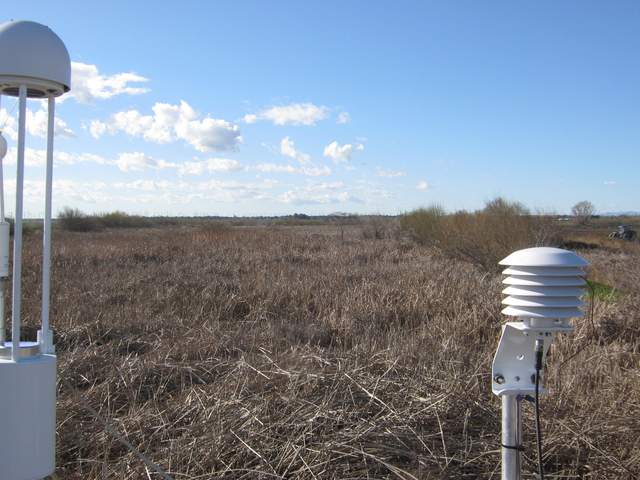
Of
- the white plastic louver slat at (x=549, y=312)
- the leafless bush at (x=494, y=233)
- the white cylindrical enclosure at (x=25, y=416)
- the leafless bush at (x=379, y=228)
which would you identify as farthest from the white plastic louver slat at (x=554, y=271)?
the leafless bush at (x=379, y=228)

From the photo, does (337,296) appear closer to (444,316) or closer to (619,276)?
(444,316)

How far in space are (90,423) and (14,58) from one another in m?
Answer: 2.50

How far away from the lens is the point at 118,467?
303 cm

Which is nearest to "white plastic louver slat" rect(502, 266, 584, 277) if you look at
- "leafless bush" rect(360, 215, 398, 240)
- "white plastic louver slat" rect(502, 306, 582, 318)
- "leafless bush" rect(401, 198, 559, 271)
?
"white plastic louver slat" rect(502, 306, 582, 318)

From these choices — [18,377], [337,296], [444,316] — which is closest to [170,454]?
[18,377]

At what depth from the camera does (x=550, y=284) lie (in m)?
1.76

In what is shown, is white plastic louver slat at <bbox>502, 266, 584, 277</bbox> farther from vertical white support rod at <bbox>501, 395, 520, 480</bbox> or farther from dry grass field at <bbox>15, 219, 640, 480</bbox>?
dry grass field at <bbox>15, 219, 640, 480</bbox>

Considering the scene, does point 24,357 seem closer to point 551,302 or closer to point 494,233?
point 551,302

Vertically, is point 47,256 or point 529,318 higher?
point 47,256

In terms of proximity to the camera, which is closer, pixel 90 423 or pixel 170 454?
pixel 170 454

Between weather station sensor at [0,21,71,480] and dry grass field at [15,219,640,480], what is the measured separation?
61 centimetres

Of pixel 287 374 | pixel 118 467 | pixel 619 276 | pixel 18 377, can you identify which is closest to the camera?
pixel 18 377

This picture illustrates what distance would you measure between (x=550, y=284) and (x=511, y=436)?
1.91 ft

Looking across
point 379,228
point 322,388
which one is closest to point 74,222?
point 379,228
